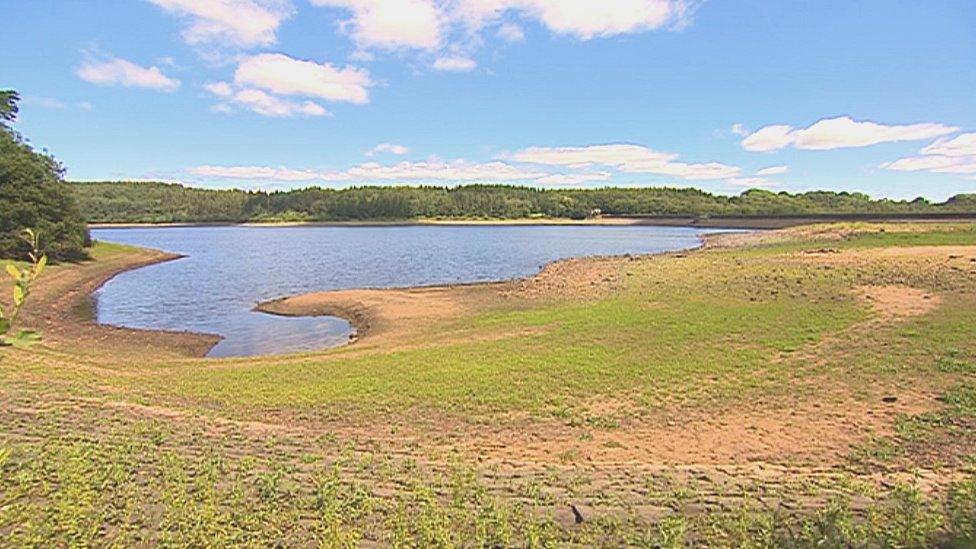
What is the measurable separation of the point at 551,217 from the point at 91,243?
4853 inches

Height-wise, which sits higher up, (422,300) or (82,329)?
(422,300)

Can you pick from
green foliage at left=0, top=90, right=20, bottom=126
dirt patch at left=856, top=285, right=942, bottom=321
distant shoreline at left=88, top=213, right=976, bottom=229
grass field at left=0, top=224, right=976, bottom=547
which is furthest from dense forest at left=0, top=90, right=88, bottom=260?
distant shoreline at left=88, top=213, right=976, bottom=229

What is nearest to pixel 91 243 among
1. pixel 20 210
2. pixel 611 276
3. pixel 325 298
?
pixel 20 210

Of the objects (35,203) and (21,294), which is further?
(35,203)

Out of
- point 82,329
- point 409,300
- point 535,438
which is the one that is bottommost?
point 82,329

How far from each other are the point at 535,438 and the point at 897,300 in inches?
564

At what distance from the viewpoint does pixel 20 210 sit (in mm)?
40344

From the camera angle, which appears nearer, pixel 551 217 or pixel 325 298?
pixel 325 298

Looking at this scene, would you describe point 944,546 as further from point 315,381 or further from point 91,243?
point 91,243

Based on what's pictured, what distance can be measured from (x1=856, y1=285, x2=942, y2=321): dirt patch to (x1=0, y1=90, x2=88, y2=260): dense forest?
1634 inches

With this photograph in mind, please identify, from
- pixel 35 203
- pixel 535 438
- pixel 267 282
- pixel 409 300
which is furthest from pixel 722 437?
pixel 35 203

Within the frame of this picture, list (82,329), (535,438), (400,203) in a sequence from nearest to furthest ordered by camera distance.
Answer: (535,438)
(82,329)
(400,203)

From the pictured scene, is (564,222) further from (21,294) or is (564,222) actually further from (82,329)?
(21,294)

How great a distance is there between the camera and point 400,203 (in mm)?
160375
